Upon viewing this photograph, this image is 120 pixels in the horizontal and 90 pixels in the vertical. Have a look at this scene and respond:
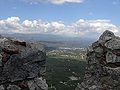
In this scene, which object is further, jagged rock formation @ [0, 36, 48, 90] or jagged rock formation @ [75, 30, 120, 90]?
jagged rock formation @ [75, 30, 120, 90]

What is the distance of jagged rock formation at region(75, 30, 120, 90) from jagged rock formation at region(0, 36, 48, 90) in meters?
7.30

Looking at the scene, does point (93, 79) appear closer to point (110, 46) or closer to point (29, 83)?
point (110, 46)

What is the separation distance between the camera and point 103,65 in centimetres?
2508

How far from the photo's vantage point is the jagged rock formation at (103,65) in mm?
23766

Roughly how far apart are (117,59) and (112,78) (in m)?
1.81

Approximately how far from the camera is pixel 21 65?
18.1 m

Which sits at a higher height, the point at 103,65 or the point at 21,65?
the point at 21,65

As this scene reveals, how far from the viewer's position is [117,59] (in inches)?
959

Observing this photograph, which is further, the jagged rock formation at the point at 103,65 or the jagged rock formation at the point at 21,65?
the jagged rock formation at the point at 103,65

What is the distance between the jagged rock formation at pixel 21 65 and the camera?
1775cm

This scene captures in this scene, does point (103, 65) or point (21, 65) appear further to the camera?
point (103, 65)

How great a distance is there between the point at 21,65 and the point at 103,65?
9.58 meters

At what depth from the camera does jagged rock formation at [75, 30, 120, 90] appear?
23766 millimetres

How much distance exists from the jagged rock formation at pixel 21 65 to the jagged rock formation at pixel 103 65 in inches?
287
